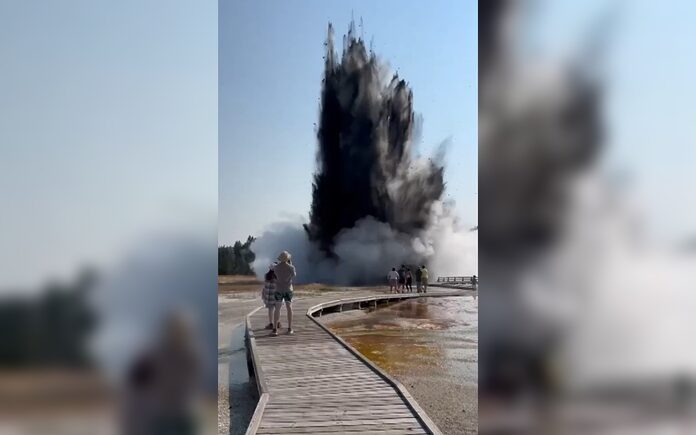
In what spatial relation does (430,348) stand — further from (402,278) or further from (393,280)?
(402,278)

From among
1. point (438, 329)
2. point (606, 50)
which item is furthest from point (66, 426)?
point (438, 329)

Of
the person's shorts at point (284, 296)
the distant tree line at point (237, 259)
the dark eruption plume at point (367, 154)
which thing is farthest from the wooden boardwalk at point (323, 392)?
A: the dark eruption plume at point (367, 154)

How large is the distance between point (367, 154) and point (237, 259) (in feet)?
26.3

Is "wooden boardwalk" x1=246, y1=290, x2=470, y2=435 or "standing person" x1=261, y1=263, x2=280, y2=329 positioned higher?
"standing person" x1=261, y1=263, x2=280, y2=329

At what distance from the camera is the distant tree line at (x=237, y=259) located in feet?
21.8

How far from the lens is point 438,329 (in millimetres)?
8898

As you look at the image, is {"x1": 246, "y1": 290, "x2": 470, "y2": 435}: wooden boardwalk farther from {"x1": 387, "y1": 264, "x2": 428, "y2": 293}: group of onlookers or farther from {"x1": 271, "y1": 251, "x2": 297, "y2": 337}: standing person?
{"x1": 387, "y1": 264, "x2": 428, "y2": 293}: group of onlookers

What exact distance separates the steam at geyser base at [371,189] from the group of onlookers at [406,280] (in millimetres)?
331

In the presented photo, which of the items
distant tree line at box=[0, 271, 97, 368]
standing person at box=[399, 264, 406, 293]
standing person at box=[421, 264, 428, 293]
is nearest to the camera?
distant tree line at box=[0, 271, 97, 368]

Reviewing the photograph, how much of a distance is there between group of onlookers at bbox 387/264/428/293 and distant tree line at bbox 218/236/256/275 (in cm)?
537

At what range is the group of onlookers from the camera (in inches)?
516

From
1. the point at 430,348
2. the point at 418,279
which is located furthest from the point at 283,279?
the point at 418,279

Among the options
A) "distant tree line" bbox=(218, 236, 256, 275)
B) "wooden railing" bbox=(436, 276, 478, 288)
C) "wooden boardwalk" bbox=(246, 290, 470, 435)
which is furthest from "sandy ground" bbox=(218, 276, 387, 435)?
"wooden railing" bbox=(436, 276, 478, 288)

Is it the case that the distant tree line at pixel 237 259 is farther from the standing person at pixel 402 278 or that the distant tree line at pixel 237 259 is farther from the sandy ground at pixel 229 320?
the standing person at pixel 402 278
